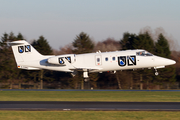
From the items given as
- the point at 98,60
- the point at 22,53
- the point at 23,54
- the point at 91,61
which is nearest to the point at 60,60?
the point at 91,61

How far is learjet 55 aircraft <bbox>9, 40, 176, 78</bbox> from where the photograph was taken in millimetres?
33094

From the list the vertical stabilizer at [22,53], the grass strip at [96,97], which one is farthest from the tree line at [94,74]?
the grass strip at [96,97]

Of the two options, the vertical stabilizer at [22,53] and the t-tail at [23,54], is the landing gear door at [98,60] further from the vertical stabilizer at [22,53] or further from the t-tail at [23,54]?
the vertical stabilizer at [22,53]

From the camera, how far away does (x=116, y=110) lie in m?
16.6

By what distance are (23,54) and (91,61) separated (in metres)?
10.0

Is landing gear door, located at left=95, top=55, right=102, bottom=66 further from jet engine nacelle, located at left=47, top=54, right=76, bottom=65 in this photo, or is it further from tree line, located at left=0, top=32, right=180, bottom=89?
tree line, located at left=0, top=32, right=180, bottom=89

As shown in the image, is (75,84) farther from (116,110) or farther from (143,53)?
(116,110)

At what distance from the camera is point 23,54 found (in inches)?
1451

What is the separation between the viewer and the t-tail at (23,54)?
36.5 metres

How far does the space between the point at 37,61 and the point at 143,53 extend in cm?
1444

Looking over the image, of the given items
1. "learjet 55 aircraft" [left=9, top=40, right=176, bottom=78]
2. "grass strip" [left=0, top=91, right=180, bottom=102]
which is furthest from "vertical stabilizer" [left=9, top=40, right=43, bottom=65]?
"grass strip" [left=0, top=91, right=180, bottom=102]

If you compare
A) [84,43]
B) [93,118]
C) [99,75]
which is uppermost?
[84,43]

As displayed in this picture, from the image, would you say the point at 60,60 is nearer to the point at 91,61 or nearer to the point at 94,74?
the point at 91,61

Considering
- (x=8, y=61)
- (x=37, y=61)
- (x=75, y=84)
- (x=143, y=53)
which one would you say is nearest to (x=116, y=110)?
(x=143, y=53)
